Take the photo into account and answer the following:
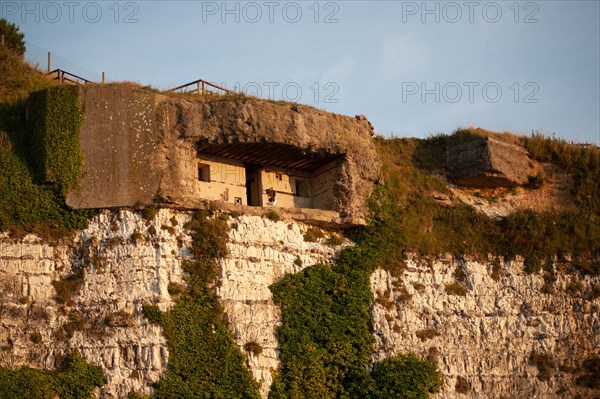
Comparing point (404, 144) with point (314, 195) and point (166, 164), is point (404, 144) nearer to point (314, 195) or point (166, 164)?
point (314, 195)

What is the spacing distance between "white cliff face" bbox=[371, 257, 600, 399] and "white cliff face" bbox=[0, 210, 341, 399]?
145 inches

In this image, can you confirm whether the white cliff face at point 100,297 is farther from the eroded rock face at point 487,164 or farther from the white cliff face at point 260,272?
the eroded rock face at point 487,164

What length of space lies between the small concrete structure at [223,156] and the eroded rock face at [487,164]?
11.0 feet

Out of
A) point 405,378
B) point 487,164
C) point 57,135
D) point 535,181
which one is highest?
point 57,135

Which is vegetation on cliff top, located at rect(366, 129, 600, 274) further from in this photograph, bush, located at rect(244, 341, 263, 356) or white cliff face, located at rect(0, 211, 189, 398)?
white cliff face, located at rect(0, 211, 189, 398)

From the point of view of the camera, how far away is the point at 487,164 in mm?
34562

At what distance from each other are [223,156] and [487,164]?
28.2ft

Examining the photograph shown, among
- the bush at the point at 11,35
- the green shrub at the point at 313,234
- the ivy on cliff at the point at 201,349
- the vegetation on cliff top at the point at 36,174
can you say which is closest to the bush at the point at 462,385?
the green shrub at the point at 313,234

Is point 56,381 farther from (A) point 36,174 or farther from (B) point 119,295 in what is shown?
(A) point 36,174

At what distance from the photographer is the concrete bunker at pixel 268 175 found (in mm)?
31688

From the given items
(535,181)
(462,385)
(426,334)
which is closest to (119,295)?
(426,334)

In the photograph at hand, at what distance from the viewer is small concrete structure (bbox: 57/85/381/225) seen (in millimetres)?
29297

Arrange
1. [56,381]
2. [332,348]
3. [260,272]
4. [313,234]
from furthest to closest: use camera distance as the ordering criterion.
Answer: [313,234], [260,272], [332,348], [56,381]

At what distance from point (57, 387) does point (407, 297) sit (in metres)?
10.4
